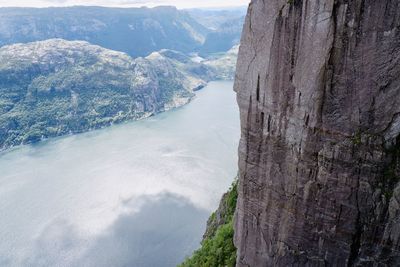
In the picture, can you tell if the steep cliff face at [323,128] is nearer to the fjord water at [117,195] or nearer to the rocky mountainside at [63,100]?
the fjord water at [117,195]

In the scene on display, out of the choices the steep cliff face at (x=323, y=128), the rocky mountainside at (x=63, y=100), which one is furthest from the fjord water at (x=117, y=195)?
the steep cliff face at (x=323, y=128)

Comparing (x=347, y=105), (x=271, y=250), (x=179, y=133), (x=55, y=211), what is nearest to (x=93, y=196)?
(x=55, y=211)

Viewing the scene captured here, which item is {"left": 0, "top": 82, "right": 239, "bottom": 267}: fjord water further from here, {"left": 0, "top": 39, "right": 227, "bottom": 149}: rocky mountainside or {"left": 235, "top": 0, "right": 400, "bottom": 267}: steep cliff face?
{"left": 235, "top": 0, "right": 400, "bottom": 267}: steep cliff face

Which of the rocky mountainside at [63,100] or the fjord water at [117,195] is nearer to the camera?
the fjord water at [117,195]

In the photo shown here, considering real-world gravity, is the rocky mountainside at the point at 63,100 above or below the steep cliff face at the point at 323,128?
below

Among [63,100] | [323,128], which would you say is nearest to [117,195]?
[323,128]

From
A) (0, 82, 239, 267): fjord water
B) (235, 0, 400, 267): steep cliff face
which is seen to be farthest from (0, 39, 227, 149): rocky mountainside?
(235, 0, 400, 267): steep cliff face

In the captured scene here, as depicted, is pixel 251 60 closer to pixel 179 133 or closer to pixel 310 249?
pixel 310 249
